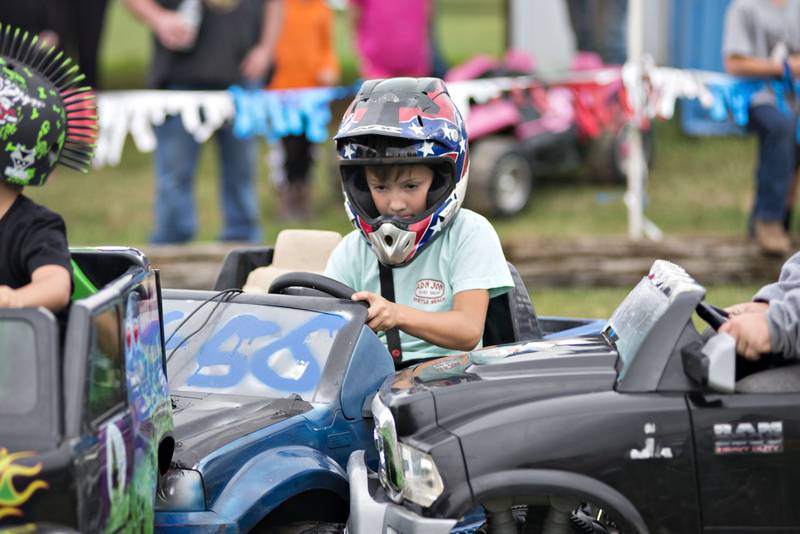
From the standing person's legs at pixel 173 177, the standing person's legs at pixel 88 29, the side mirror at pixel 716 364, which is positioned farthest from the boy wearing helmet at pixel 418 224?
the standing person's legs at pixel 88 29

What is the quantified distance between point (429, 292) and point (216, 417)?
116 centimetres

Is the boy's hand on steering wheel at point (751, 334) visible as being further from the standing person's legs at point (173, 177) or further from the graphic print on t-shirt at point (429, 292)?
the standing person's legs at point (173, 177)

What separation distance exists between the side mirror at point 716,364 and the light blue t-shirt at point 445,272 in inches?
56.9

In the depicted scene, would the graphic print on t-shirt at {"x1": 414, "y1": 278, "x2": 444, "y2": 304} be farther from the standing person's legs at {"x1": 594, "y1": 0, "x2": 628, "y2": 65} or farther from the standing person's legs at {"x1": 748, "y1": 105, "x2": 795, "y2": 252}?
the standing person's legs at {"x1": 594, "y1": 0, "x2": 628, "y2": 65}

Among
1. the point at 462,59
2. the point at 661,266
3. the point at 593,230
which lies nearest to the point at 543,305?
the point at 593,230

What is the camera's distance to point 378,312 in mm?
4801

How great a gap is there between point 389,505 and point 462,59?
19.3m

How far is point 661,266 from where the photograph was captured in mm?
4383

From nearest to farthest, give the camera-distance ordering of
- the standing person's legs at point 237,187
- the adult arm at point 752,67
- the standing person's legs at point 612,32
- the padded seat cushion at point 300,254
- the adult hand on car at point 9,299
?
the adult hand on car at point 9,299, the padded seat cushion at point 300,254, the adult arm at point 752,67, the standing person's legs at point 237,187, the standing person's legs at point 612,32

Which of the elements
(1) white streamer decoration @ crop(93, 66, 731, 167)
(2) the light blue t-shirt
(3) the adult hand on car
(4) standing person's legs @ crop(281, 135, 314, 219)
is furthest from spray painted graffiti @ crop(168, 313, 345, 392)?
(4) standing person's legs @ crop(281, 135, 314, 219)

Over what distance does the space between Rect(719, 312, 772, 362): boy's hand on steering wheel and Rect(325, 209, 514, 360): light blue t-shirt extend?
4.28ft

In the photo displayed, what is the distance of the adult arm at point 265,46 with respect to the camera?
11320 mm

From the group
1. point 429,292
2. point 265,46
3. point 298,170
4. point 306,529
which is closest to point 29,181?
point 306,529

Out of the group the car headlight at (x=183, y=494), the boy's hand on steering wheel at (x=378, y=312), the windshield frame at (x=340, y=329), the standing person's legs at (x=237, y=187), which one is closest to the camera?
the car headlight at (x=183, y=494)
